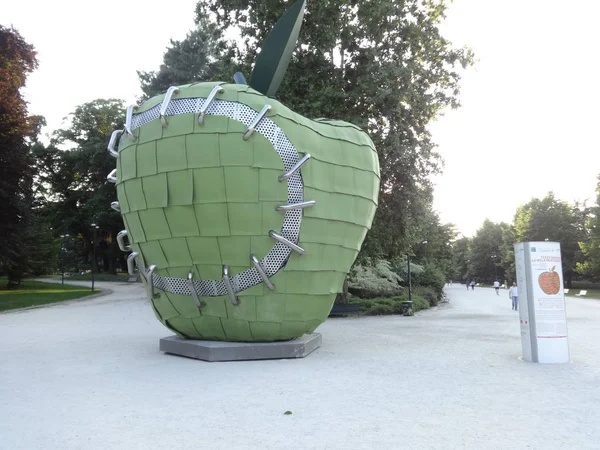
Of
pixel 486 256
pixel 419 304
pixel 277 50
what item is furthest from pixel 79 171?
pixel 486 256

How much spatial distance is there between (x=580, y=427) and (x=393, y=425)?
1.68 metres

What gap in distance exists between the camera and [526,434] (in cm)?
425

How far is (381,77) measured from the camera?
15.1 metres

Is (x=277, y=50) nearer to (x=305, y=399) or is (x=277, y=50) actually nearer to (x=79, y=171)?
(x=305, y=399)

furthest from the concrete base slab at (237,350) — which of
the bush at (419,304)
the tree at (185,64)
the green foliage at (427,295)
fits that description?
the tree at (185,64)

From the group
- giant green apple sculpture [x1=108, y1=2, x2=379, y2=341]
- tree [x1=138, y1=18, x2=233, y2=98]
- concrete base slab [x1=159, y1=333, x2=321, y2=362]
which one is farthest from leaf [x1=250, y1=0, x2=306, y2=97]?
tree [x1=138, y1=18, x2=233, y2=98]

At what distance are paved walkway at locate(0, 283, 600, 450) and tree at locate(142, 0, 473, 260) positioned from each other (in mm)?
7677

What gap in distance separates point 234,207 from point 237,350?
230cm

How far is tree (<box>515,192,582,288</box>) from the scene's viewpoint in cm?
5575

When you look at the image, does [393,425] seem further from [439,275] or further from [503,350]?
[439,275]

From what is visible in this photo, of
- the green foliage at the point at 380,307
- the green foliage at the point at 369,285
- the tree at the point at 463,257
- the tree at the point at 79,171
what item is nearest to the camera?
the green foliage at the point at 380,307

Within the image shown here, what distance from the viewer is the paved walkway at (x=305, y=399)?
4.18 m

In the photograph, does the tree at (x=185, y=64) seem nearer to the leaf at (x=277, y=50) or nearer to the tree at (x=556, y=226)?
the leaf at (x=277, y=50)

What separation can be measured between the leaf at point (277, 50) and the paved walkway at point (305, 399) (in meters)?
4.94
